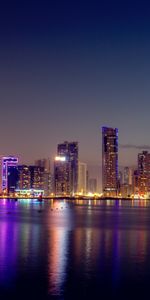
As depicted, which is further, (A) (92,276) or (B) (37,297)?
(A) (92,276)

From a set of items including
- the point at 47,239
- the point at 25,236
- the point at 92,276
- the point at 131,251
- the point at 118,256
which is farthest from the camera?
the point at 25,236

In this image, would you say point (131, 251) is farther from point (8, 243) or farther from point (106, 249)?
point (8, 243)

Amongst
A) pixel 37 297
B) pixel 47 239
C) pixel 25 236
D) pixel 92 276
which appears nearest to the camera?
pixel 37 297

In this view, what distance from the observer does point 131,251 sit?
4875 centimetres

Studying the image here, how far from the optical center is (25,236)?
6381cm

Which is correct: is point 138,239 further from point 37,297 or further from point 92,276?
point 37,297

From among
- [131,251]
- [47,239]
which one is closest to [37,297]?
[131,251]

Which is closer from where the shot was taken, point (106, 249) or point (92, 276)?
point (92, 276)

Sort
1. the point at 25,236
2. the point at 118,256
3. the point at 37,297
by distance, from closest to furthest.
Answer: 1. the point at 37,297
2. the point at 118,256
3. the point at 25,236

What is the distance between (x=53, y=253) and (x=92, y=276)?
1159cm

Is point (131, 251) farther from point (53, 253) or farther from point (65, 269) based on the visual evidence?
point (65, 269)

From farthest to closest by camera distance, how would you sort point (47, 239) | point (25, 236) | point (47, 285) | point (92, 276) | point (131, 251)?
point (25, 236)
point (47, 239)
point (131, 251)
point (92, 276)
point (47, 285)

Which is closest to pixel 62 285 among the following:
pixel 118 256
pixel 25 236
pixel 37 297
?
pixel 37 297

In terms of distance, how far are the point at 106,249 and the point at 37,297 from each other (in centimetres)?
2299
